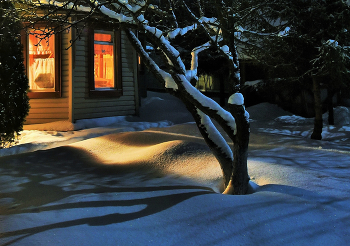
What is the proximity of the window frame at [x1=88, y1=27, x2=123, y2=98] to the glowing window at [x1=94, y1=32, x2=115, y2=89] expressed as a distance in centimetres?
13

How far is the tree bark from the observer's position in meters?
4.62

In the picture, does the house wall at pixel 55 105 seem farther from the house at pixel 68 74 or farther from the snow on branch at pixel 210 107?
the snow on branch at pixel 210 107

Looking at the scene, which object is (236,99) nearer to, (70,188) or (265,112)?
(70,188)

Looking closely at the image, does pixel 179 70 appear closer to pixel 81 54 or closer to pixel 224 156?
pixel 224 156

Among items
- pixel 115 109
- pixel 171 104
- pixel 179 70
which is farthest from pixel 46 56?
pixel 179 70

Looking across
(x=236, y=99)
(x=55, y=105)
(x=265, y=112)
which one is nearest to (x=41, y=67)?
(x=55, y=105)

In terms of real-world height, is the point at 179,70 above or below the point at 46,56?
below

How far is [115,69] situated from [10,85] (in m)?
4.29

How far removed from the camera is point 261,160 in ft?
20.5

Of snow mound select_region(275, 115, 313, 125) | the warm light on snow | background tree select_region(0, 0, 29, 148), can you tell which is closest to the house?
background tree select_region(0, 0, 29, 148)

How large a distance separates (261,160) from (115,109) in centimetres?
758

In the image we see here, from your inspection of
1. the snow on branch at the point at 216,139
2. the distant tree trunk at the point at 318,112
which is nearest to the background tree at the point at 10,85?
the snow on branch at the point at 216,139

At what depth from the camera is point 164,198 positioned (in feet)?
14.3

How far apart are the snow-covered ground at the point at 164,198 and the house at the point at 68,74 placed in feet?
10.7
